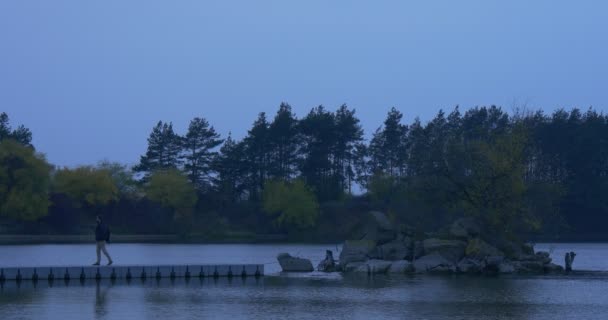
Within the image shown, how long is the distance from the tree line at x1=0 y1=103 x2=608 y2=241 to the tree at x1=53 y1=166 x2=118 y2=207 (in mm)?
118

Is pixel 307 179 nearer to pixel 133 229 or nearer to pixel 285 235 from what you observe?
pixel 285 235

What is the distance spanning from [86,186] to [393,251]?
6504 centimetres

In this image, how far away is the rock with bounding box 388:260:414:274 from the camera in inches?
1892

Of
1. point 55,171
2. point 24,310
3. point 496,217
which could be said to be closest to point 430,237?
point 496,217

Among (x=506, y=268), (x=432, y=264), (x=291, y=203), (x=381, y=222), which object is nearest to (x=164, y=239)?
(x=291, y=203)

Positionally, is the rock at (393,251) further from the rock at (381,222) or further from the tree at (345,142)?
the tree at (345,142)

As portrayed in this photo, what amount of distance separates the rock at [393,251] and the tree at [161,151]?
226 feet

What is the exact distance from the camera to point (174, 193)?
109 m

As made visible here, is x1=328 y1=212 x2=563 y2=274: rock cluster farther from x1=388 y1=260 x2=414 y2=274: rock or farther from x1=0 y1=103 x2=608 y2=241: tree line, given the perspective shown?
x1=0 y1=103 x2=608 y2=241: tree line

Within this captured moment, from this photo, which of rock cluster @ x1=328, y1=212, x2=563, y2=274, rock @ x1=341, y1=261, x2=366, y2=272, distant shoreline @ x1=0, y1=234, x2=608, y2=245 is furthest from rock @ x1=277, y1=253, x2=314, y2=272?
distant shoreline @ x1=0, y1=234, x2=608, y2=245

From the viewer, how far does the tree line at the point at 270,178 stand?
101812 mm

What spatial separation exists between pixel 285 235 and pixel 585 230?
114 ft

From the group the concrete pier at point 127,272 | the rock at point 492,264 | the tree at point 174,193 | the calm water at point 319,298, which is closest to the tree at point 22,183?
the tree at point 174,193

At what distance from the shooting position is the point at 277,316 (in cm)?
2969
